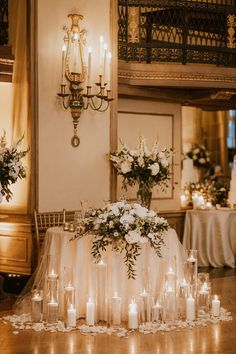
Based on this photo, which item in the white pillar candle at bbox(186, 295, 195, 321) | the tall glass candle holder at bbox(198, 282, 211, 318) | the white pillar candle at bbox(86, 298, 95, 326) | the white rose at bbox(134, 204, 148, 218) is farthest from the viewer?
the tall glass candle holder at bbox(198, 282, 211, 318)

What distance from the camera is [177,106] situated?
11320 millimetres

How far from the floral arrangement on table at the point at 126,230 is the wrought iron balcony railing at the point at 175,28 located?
12.5 ft

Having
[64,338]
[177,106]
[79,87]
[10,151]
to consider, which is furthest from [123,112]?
[64,338]

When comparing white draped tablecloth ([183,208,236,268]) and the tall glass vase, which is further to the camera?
white draped tablecloth ([183,208,236,268])

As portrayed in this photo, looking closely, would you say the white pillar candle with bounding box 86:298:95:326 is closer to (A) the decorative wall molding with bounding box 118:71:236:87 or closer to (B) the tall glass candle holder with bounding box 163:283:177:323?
(B) the tall glass candle holder with bounding box 163:283:177:323

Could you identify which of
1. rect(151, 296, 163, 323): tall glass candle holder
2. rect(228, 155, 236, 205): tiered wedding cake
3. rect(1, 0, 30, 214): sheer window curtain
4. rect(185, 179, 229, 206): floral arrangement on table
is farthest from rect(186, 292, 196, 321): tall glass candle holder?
rect(185, 179, 229, 206): floral arrangement on table

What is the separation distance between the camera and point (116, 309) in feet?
20.5

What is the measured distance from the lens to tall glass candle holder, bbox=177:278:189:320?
6559mm

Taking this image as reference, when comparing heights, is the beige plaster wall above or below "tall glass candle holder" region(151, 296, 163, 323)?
above

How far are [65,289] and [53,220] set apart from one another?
1.98 meters

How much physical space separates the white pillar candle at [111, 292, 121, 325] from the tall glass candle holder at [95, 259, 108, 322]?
89 mm

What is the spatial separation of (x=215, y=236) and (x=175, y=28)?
3.18 meters

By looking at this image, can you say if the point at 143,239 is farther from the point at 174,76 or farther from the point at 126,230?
the point at 174,76

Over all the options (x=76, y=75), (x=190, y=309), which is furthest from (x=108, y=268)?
(x=76, y=75)
